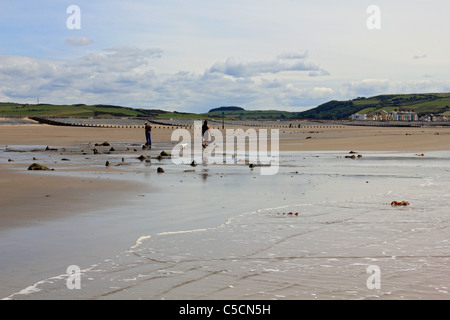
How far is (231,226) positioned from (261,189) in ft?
21.2

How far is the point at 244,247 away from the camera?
32.7ft

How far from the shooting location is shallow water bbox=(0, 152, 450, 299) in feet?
24.8

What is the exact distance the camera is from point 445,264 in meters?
8.74

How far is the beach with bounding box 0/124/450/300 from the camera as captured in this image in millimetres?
7641

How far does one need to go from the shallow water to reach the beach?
25 mm
